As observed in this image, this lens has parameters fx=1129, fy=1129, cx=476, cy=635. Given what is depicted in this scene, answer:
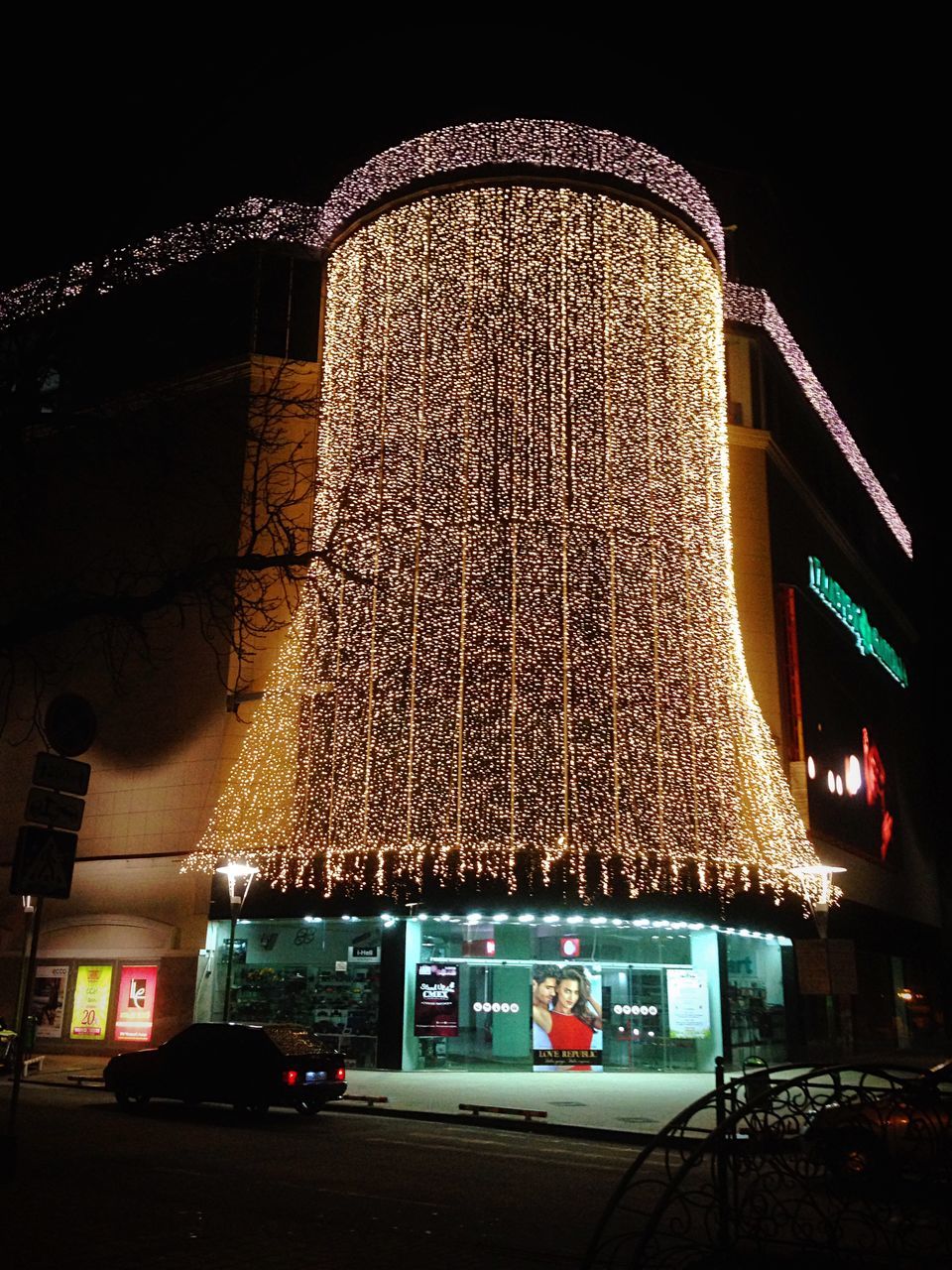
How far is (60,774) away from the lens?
11.3m

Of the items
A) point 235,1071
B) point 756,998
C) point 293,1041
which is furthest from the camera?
point 756,998

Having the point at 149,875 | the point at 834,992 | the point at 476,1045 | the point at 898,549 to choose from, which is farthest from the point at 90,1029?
the point at 898,549

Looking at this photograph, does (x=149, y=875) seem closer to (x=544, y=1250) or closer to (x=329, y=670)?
(x=329, y=670)

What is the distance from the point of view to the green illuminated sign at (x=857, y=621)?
38469 mm

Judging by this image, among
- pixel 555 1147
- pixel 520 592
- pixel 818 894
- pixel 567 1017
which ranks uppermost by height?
pixel 520 592

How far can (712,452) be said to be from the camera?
30734 millimetres

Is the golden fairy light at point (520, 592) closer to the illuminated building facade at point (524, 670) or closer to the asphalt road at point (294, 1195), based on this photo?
→ the illuminated building facade at point (524, 670)

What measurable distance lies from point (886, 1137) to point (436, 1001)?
63.4 feet

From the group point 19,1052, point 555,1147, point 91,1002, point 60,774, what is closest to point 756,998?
point 555,1147

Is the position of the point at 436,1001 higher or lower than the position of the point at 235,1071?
higher

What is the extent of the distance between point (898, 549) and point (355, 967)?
43.8 metres

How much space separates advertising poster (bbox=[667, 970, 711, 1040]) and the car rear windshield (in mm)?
11035

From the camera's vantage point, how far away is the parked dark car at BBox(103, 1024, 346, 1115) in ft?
53.6

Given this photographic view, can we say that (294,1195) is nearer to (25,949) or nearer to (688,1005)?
(25,949)
